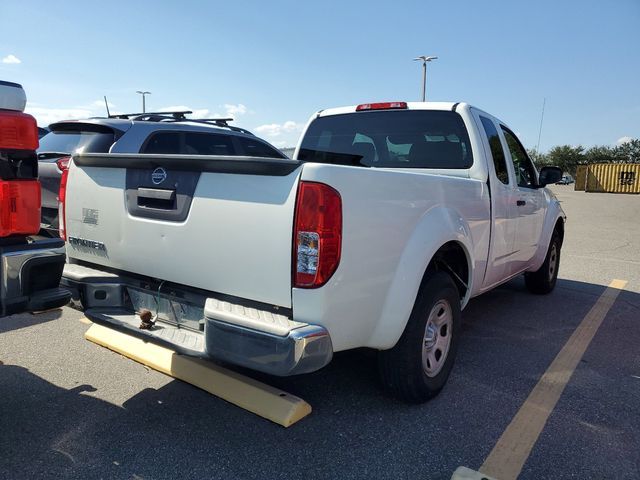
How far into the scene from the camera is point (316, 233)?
221cm

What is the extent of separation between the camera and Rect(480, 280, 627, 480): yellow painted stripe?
2.49 meters

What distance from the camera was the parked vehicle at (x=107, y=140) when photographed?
5.30 meters

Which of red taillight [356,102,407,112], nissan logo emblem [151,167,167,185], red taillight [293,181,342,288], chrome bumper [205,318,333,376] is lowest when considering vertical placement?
chrome bumper [205,318,333,376]

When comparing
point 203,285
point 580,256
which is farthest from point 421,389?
point 580,256

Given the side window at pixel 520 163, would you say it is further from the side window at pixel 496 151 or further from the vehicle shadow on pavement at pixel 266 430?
the vehicle shadow on pavement at pixel 266 430

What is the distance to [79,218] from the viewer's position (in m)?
3.20

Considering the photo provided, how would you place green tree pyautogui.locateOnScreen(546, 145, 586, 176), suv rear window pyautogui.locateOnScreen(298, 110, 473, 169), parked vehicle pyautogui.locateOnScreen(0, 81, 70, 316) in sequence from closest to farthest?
parked vehicle pyautogui.locateOnScreen(0, 81, 70, 316) → suv rear window pyautogui.locateOnScreen(298, 110, 473, 169) → green tree pyautogui.locateOnScreen(546, 145, 586, 176)

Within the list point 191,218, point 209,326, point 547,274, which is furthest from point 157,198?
point 547,274

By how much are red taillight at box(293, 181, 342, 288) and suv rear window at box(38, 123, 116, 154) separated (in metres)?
3.82

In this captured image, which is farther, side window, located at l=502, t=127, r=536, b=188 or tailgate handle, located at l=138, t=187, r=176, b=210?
side window, located at l=502, t=127, r=536, b=188

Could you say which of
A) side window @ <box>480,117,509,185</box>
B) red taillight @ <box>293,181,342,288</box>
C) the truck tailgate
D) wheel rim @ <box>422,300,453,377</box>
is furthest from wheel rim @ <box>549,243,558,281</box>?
the truck tailgate

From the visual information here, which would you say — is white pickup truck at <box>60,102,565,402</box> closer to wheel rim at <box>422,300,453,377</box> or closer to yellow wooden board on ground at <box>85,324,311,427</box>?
wheel rim at <box>422,300,453,377</box>

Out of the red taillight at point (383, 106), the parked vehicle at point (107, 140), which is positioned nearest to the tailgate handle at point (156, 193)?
the red taillight at point (383, 106)

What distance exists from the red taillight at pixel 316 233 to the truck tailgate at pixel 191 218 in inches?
1.8
